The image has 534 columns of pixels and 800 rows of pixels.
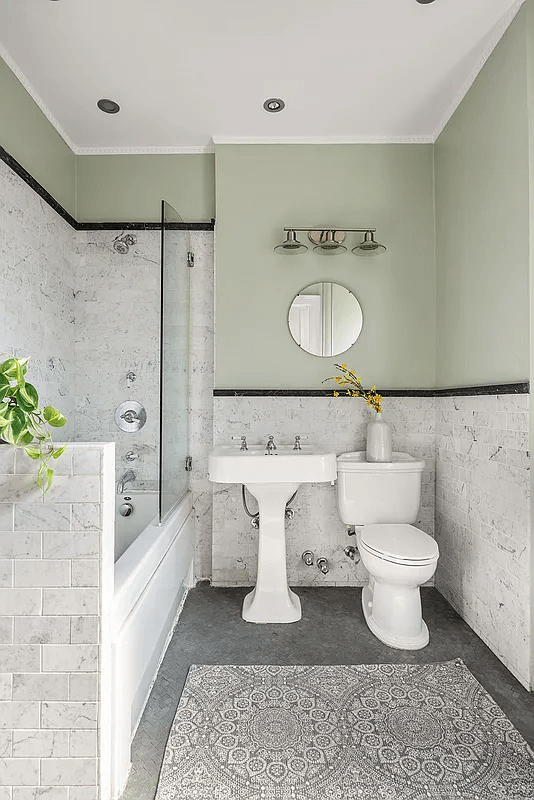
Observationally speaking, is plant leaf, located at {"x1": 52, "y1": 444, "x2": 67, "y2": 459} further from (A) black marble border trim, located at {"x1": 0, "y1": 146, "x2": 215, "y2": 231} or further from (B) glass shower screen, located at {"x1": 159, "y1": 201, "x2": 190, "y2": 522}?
(A) black marble border trim, located at {"x1": 0, "y1": 146, "x2": 215, "y2": 231}

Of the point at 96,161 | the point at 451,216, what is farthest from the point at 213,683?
the point at 96,161

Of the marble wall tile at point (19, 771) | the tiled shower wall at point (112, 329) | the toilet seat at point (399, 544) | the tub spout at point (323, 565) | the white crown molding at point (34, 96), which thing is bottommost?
the marble wall tile at point (19, 771)

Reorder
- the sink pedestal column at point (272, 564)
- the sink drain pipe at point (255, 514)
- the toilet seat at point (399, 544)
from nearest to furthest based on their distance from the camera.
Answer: the toilet seat at point (399, 544) → the sink pedestal column at point (272, 564) → the sink drain pipe at point (255, 514)

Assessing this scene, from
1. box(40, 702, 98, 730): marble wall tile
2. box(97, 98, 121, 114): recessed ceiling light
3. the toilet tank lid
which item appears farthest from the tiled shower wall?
box(40, 702, 98, 730): marble wall tile

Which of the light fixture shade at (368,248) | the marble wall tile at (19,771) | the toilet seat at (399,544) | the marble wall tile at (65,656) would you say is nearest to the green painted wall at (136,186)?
the light fixture shade at (368,248)

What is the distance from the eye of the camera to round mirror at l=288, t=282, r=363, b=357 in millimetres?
3176

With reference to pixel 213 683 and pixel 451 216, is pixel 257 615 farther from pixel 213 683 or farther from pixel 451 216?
pixel 451 216

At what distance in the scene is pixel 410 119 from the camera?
3.00 meters

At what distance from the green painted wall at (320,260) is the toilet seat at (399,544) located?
0.91m

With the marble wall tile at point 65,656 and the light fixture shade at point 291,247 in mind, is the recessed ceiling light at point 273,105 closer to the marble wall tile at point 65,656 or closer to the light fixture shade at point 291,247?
the light fixture shade at point 291,247

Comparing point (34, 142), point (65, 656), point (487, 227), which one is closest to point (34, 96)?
point (34, 142)

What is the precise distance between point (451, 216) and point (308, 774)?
2638 mm

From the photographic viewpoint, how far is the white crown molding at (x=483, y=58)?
216 centimetres

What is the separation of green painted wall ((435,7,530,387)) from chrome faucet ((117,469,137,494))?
1771 millimetres
